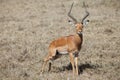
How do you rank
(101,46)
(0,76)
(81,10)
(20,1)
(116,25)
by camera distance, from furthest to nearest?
(20,1), (81,10), (116,25), (101,46), (0,76)

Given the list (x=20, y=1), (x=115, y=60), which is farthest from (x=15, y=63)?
(x=20, y=1)

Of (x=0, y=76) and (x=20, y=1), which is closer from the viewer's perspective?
(x=0, y=76)

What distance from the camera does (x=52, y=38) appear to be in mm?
15688

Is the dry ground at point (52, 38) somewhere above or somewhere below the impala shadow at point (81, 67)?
above

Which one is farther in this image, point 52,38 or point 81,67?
point 52,38

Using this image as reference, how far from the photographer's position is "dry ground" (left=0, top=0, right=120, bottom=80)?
1052cm

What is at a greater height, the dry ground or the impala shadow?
the dry ground

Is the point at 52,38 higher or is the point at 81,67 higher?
the point at 52,38

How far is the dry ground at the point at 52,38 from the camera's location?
34.5 ft

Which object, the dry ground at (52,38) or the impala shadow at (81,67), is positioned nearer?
the dry ground at (52,38)

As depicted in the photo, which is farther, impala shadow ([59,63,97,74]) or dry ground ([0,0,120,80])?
impala shadow ([59,63,97,74])

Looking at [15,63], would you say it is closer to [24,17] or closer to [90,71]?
[90,71]

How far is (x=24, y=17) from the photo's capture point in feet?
71.4

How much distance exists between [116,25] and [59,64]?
786cm
